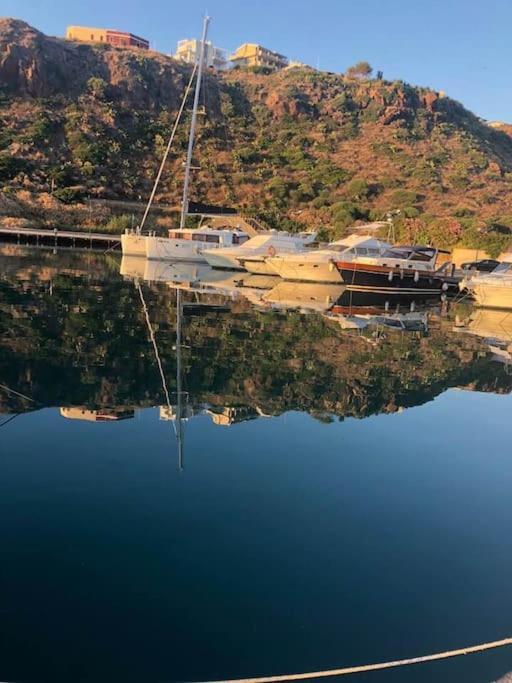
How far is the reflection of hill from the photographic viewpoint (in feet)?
31.5

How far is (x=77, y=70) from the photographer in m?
77.3

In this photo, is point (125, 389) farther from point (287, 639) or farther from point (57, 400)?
point (287, 639)

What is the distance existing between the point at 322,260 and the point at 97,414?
23299mm

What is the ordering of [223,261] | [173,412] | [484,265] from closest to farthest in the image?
[173,412] < [223,261] < [484,265]

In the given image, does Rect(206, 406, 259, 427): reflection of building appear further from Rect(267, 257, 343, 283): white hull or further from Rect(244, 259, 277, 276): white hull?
Rect(244, 259, 277, 276): white hull

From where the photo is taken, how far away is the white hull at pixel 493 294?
81.7 ft

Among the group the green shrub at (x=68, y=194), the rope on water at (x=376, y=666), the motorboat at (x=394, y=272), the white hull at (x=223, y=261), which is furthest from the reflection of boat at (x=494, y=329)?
the green shrub at (x=68, y=194)

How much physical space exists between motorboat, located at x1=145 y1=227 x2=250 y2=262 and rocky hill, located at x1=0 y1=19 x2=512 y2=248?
16465 millimetres

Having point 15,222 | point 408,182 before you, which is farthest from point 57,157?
point 408,182

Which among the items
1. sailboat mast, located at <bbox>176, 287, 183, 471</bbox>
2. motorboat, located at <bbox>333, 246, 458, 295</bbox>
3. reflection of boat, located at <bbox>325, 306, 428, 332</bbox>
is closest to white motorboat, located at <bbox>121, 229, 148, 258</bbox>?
motorboat, located at <bbox>333, 246, 458, 295</bbox>

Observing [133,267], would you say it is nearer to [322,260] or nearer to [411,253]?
[322,260]

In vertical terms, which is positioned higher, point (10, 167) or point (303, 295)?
point (10, 167)

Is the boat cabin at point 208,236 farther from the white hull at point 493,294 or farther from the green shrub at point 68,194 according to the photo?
the green shrub at point 68,194

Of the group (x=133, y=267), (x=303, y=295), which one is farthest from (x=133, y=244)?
(x=303, y=295)
